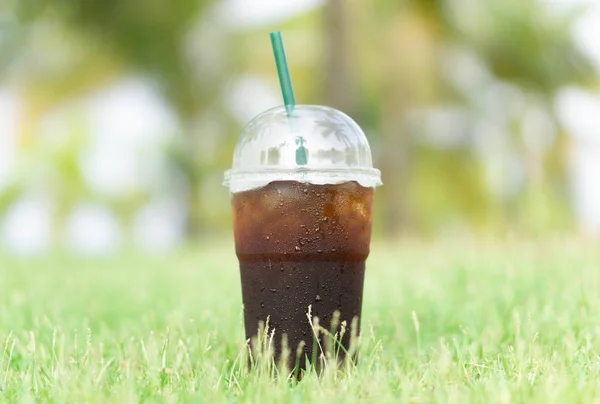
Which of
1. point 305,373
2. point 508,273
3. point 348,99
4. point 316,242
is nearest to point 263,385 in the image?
point 305,373

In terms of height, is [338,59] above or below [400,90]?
below

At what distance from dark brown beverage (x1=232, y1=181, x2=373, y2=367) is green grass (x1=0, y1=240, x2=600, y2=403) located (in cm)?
22

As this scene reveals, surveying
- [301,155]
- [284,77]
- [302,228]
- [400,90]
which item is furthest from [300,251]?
[400,90]

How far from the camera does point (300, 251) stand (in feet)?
9.89

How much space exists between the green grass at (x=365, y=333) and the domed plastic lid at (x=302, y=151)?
2.17 feet

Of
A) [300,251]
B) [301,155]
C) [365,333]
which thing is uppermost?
[301,155]

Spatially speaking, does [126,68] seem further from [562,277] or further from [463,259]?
[562,277]

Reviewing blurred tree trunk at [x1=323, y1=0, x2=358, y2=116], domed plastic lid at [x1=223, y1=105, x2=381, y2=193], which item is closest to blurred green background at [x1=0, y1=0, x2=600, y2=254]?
blurred tree trunk at [x1=323, y1=0, x2=358, y2=116]

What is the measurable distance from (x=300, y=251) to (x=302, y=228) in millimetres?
90

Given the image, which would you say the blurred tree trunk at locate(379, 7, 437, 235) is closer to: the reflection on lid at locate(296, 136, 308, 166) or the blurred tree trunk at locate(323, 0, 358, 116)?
the blurred tree trunk at locate(323, 0, 358, 116)

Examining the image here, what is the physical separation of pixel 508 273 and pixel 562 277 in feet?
1.19

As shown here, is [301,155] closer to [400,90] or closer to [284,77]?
[284,77]

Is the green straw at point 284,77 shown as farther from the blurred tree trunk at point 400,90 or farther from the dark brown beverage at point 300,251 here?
the blurred tree trunk at point 400,90

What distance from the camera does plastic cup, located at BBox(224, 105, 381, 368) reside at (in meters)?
3.01
